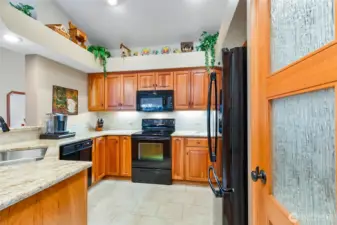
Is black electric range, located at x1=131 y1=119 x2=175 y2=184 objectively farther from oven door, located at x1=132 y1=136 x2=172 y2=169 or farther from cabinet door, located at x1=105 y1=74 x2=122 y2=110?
cabinet door, located at x1=105 y1=74 x2=122 y2=110

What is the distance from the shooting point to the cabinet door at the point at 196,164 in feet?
11.2

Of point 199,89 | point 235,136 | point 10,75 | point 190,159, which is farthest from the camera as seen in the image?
point 199,89

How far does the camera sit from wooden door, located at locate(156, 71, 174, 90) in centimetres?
385

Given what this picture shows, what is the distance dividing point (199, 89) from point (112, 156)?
213 centimetres

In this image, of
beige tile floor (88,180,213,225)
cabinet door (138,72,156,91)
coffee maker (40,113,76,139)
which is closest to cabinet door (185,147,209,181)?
beige tile floor (88,180,213,225)

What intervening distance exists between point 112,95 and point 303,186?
3.86 meters

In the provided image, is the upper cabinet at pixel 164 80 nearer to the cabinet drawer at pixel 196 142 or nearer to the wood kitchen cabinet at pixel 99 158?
the cabinet drawer at pixel 196 142

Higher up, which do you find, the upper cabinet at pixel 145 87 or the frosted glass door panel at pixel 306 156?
the upper cabinet at pixel 145 87

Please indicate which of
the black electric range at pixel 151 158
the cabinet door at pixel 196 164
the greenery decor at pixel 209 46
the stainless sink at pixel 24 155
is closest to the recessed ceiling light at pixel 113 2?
the greenery decor at pixel 209 46

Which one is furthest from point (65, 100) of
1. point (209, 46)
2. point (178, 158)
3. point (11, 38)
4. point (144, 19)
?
point (209, 46)

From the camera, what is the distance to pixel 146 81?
3957 mm

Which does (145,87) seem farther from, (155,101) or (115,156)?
(115,156)

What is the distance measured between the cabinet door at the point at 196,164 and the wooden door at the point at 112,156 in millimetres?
1333

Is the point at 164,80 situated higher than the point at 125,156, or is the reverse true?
the point at 164,80
